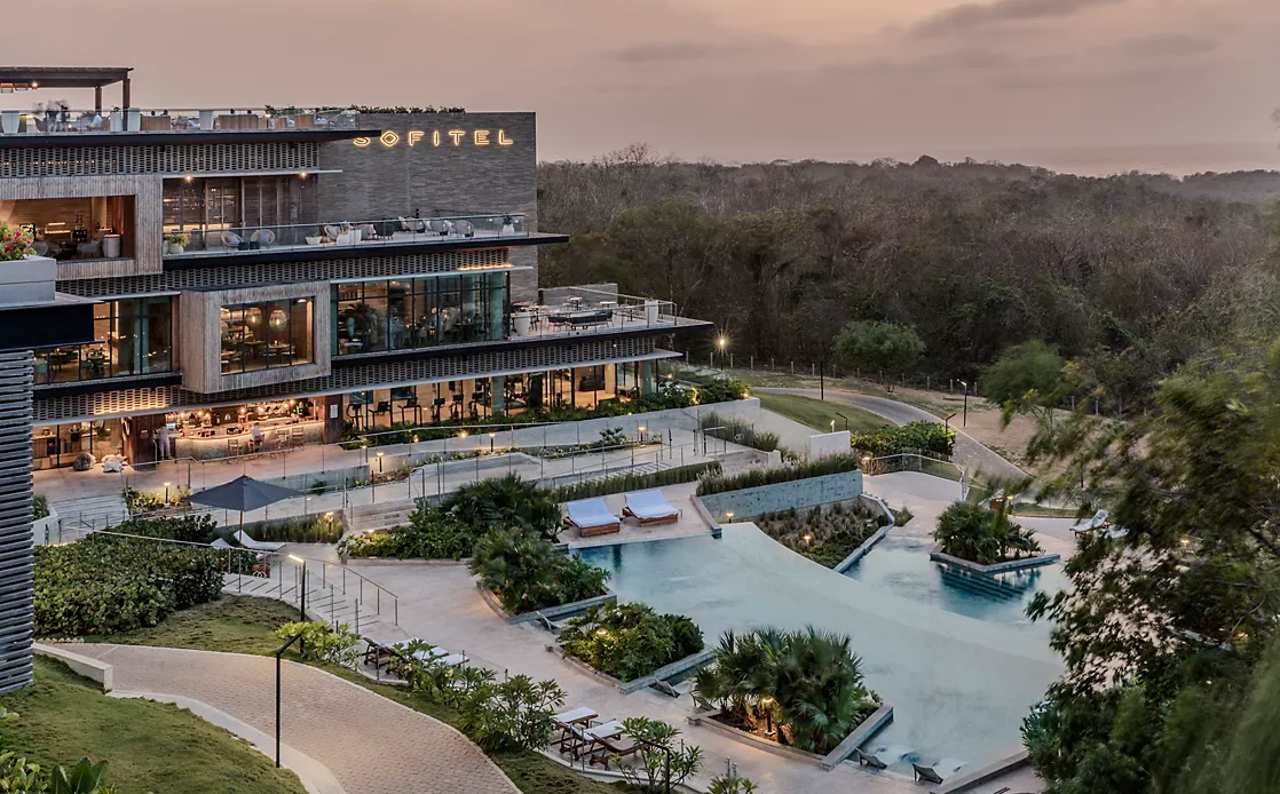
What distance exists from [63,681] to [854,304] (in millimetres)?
48128

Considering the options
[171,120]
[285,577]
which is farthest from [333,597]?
[171,120]

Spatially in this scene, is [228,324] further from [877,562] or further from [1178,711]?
[1178,711]

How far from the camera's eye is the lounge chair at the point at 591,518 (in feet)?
97.5

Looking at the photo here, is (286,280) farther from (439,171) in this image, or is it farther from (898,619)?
(898,619)

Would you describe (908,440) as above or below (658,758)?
above

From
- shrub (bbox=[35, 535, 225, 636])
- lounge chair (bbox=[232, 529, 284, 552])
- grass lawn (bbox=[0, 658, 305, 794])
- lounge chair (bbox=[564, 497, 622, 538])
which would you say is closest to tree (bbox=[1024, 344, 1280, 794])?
grass lawn (bbox=[0, 658, 305, 794])

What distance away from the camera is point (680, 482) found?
34.1 m

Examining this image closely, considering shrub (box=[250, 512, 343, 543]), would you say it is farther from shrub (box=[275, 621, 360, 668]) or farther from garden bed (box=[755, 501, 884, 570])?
garden bed (box=[755, 501, 884, 570])

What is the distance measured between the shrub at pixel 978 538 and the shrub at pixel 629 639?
7986 millimetres

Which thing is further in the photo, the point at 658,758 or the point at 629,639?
the point at 629,639

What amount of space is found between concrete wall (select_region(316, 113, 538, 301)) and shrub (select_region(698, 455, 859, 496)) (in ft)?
37.2

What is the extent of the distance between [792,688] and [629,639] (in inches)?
135

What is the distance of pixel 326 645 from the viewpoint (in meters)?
20.5

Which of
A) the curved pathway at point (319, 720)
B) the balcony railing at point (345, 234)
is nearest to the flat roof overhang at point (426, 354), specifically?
the balcony railing at point (345, 234)
